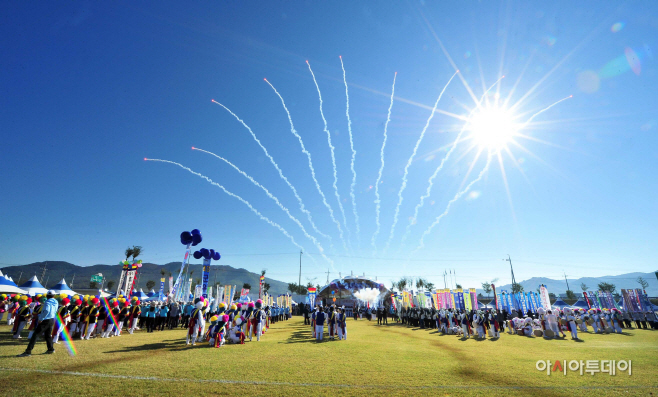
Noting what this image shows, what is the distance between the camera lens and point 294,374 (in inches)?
313

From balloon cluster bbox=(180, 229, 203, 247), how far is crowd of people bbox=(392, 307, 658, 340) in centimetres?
2292

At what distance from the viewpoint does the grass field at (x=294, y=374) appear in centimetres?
652

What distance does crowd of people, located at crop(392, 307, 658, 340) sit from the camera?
19.2 m

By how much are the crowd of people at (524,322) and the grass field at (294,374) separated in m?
7.86

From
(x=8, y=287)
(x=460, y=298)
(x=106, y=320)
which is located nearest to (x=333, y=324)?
(x=106, y=320)

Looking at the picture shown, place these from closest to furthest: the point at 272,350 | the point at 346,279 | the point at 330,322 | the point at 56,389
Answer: the point at 56,389
the point at 272,350
the point at 330,322
the point at 346,279

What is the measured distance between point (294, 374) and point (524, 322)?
72.3 ft

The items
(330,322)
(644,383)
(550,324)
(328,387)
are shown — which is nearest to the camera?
(328,387)

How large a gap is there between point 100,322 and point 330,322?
42.0 ft

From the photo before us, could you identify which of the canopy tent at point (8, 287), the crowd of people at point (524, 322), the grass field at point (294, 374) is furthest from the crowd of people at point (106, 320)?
the canopy tent at point (8, 287)

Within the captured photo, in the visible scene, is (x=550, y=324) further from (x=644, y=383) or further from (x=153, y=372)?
(x=153, y=372)

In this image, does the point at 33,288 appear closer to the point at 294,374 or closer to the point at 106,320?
the point at 106,320

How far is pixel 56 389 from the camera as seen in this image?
20.1 ft

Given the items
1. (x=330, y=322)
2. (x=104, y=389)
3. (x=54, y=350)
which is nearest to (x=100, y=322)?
(x=54, y=350)
